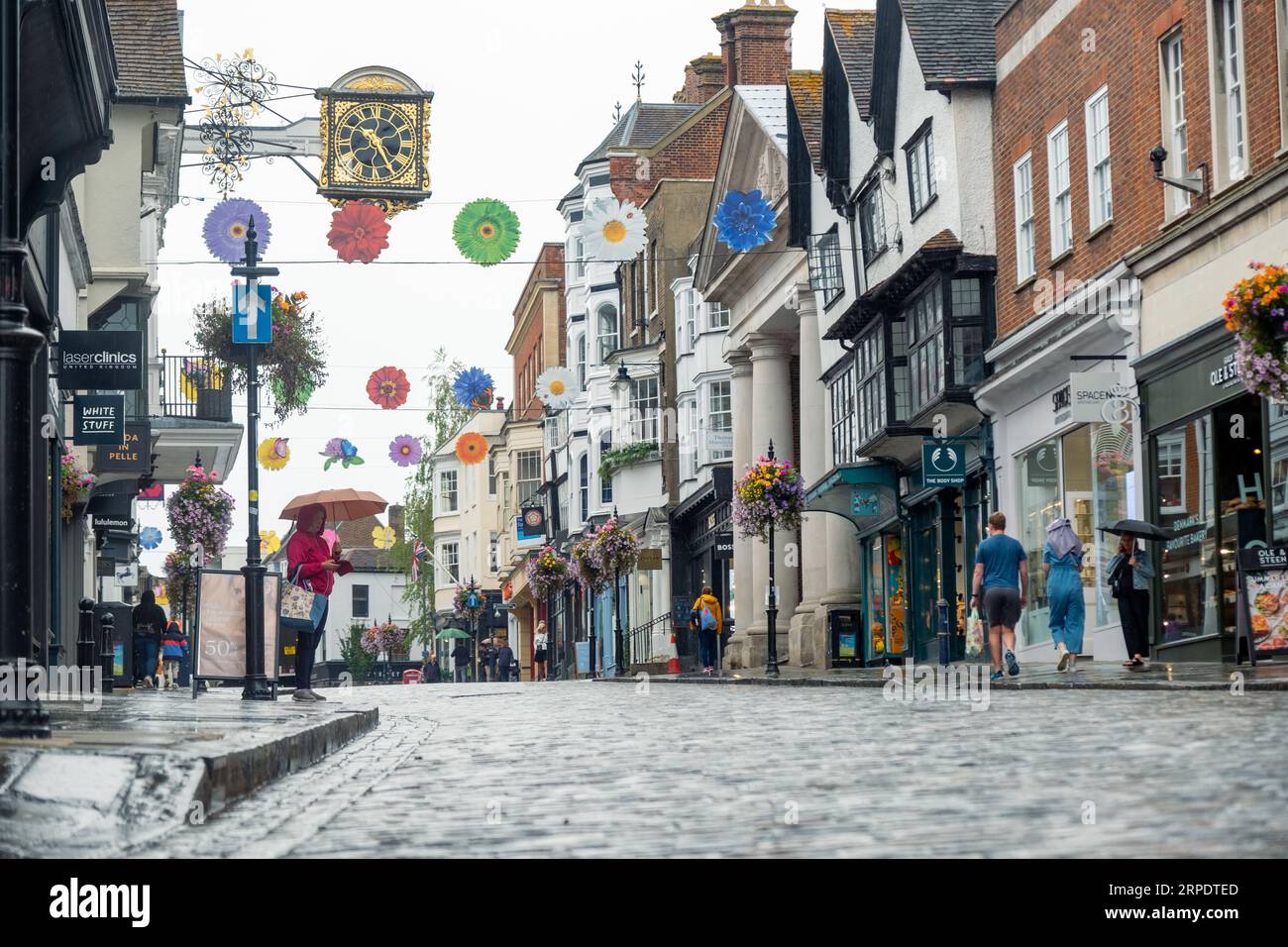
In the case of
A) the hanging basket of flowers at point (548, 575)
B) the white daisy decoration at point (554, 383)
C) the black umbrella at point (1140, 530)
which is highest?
the white daisy decoration at point (554, 383)

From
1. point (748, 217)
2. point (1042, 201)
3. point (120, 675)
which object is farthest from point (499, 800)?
point (120, 675)

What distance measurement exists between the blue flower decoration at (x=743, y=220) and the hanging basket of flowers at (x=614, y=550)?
1691 cm

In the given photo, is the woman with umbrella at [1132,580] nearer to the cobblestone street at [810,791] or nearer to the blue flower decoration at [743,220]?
the cobblestone street at [810,791]

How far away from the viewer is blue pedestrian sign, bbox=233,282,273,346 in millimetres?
20891

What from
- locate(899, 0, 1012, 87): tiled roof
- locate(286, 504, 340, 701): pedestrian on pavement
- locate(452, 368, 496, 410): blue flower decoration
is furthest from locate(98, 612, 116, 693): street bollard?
locate(452, 368, 496, 410): blue flower decoration

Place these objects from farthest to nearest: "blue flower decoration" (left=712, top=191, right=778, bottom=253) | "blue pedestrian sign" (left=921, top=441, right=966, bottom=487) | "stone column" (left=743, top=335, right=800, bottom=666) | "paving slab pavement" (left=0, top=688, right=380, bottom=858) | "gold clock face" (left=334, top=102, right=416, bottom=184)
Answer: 1. "stone column" (left=743, top=335, right=800, bottom=666)
2. "blue flower decoration" (left=712, top=191, right=778, bottom=253)
3. "blue pedestrian sign" (left=921, top=441, right=966, bottom=487)
4. "gold clock face" (left=334, top=102, right=416, bottom=184)
5. "paving slab pavement" (left=0, top=688, right=380, bottom=858)

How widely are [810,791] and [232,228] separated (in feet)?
66.9

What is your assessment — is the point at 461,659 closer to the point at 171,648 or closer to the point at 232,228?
the point at 171,648

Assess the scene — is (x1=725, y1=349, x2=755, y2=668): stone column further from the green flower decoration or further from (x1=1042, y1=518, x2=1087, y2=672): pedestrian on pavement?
(x1=1042, y1=518, x2=1087, y2=672): pedestrian on pavement

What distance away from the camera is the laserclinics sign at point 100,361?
79.0 ft

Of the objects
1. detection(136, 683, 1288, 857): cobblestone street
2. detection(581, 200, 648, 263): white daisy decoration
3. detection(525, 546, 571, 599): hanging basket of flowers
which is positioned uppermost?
detection(581, 200, 648, 263): white daisy decoration

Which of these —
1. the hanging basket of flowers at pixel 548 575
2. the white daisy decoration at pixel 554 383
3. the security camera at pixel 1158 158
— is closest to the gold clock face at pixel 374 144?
the security camera at pixel 1158 158

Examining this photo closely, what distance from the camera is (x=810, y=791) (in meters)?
7.39

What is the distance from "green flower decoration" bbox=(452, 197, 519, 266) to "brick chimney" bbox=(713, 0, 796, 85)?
25074 millimetres
